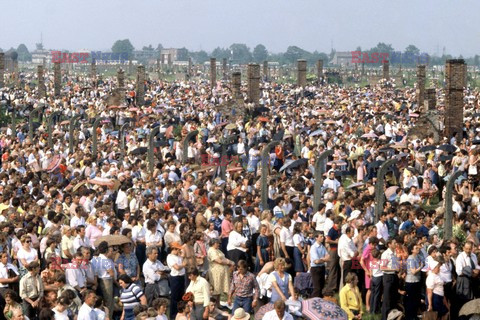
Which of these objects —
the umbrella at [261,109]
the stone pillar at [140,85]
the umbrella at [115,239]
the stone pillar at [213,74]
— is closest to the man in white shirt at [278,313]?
the umbrella at [115,239]

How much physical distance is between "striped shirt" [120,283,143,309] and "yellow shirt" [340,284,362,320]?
2.52m

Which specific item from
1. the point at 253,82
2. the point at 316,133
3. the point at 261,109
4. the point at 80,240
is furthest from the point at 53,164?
the point at 253,82

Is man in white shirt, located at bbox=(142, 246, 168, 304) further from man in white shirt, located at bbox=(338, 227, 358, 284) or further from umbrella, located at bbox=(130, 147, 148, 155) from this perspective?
umbrella, located at bbox=(130, 147, 148, 155)

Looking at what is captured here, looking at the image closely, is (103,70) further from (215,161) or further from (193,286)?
(193,286)

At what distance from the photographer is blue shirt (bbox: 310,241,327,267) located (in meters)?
14.1

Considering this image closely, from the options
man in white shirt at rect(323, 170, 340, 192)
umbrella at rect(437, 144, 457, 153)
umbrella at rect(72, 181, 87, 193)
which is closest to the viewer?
umbrella at rect(72, 181, 87, 193)

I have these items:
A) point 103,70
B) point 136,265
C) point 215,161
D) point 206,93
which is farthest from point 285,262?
point 103,70

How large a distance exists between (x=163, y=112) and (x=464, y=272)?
2888cm

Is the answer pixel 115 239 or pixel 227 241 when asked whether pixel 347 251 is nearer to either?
pixel 227 241

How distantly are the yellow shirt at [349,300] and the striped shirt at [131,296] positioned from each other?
2.52 metres

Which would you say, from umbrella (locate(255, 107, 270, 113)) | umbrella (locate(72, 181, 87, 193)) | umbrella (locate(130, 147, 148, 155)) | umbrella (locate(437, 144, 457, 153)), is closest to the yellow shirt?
umbrella (locate(72, 181, 87, 193))

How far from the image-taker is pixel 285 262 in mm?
12578

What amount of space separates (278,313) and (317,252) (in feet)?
11.5

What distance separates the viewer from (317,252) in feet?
46.2
